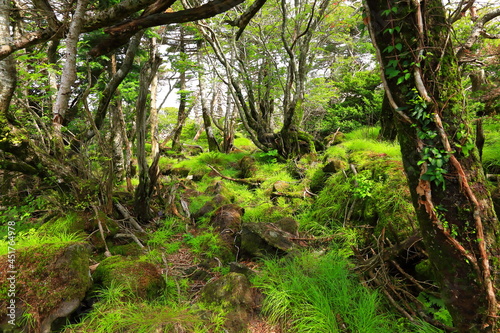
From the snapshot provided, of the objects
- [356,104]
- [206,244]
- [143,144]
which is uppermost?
[356,104]

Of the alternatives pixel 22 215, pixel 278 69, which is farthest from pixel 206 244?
pixel 278 69

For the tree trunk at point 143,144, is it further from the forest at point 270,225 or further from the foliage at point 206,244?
the foliage at point 206,244

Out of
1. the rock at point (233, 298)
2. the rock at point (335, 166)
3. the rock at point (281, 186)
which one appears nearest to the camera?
the rock at point (233, 298)

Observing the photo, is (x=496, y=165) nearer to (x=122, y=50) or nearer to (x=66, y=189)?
(x=66, y=189)

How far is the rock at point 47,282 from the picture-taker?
1998 millimetres

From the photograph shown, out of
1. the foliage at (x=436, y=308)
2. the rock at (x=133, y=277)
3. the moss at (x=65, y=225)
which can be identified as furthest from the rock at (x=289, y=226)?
the moss at (x=65, y=225)

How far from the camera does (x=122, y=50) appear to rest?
864cm

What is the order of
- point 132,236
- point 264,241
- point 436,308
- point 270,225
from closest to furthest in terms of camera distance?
point 436,308, point 264,241, point 270,225, point 132,236

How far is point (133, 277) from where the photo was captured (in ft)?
8.39

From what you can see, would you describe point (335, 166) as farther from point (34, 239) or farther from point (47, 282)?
point (34, 239)

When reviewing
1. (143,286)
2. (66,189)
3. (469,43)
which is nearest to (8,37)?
(66,189)

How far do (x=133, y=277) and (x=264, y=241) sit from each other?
1.78 metres

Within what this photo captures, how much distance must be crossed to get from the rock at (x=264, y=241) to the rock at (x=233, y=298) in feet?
2.42

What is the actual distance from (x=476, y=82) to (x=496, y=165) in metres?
4.28
